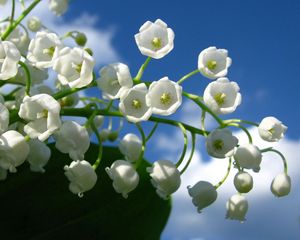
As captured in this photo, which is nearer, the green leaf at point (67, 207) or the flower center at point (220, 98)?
the flower center at point (220, 98)

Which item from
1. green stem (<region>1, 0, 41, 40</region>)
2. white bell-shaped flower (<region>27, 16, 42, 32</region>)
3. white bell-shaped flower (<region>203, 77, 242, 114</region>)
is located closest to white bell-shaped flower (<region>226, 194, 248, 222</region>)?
white bell-shaped flower (<region>203, 77, 242, 114</region>)

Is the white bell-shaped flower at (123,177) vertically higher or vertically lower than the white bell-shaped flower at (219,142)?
lower

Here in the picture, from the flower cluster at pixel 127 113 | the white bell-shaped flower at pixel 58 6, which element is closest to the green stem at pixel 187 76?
the flower cluster at pixel 127 113

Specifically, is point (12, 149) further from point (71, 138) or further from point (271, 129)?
point (271, 129)

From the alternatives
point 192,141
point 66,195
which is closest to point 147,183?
point 66,195

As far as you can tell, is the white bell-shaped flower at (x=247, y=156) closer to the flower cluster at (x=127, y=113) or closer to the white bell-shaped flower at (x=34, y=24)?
the flower cluster at (x=127, y=113)

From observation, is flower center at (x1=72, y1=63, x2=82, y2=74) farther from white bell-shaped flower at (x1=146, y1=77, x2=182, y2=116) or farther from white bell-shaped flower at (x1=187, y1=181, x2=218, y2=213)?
white bell-shaped flower at (x1=187, y1=181, x2=218, y2=213)

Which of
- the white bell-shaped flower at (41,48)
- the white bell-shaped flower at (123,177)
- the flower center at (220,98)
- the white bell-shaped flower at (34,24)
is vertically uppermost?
the flower center at (220,98)
